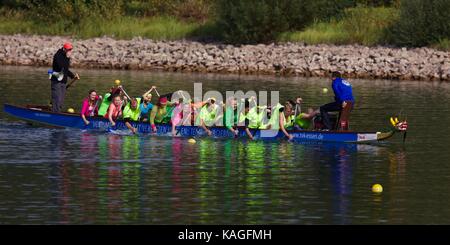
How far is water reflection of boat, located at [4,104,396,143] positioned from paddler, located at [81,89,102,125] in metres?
0.20

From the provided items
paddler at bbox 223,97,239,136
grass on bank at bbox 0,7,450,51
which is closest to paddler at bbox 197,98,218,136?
paddler at bbox 223,97,239,136

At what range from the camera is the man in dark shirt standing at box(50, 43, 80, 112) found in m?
42.2

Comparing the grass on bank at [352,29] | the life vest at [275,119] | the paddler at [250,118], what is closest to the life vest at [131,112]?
the paddler at [250,118]

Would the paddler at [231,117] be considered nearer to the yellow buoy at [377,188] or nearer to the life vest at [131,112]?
the life vest at [131,112]

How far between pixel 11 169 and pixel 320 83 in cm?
3302

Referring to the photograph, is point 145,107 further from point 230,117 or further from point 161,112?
point 230,117

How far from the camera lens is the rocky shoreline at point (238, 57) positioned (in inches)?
2677

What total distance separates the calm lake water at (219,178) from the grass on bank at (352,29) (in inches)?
1059

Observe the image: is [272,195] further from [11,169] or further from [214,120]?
[214,120]

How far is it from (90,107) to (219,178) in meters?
11.2

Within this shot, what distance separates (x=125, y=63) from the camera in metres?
73.1

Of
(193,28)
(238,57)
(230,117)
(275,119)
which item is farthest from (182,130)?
(193,28)

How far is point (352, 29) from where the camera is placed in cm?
7450
